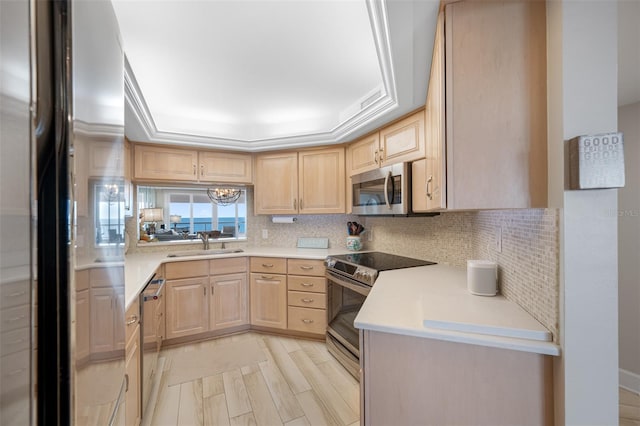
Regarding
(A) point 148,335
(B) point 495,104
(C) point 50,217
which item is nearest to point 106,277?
(C) point 50,217

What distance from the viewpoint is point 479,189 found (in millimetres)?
1040

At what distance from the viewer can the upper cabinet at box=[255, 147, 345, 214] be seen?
9.98 ft

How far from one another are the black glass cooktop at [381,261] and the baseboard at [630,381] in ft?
5.26

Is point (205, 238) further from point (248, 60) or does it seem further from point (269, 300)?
point (248, 60)

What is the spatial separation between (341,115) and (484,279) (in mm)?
2187

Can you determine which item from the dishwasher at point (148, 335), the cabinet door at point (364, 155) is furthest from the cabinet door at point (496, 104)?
the dishwasher at point (148, 335)

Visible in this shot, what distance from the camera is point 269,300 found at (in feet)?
9.66

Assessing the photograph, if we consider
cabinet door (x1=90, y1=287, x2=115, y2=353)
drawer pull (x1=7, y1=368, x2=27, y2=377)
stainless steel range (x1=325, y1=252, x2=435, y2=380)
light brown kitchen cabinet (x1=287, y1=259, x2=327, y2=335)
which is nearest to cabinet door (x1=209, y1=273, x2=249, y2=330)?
light brown kitchen cabinet (x1=287, y1=259, x2=327, y2=335)

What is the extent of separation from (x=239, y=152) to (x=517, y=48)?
2830 millimetres

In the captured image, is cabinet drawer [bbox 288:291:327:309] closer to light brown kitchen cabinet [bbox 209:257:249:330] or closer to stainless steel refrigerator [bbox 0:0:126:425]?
light brown kitchen cabinet [bbox 209:257:249:330]

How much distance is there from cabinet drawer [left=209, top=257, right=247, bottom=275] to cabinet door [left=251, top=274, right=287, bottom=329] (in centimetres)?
17

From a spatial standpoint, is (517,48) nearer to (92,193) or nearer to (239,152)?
(92,193)

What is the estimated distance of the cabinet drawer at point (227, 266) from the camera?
9.42 feet

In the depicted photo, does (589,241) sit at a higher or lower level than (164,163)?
lower
